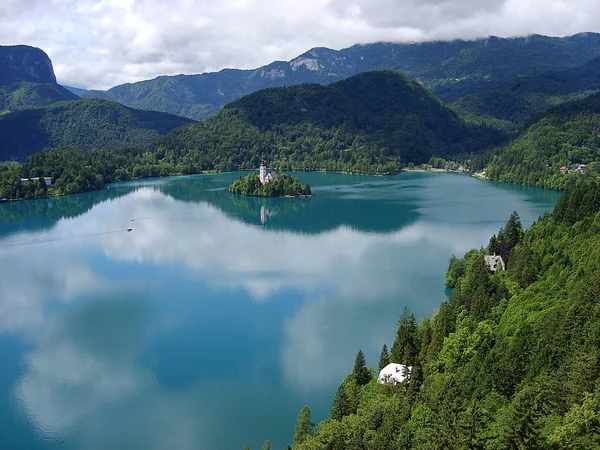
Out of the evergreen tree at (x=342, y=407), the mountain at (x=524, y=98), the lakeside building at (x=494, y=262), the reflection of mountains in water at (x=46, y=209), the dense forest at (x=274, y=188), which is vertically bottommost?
the evergreen tree at (x=342, y=407)

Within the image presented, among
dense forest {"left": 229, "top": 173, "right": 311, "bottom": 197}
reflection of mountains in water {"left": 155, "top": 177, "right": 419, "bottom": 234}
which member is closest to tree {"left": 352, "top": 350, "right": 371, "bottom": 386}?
reflection of mountains in water {"left": 155, "top": 177, "right": 419, "bottom": 234}

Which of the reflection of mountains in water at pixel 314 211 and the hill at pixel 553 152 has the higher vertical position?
the hill at pixel 553 152

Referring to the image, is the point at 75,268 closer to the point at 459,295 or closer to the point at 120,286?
the point at 120,286

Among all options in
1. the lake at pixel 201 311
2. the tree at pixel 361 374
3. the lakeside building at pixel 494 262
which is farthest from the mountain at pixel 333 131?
the tree at pixel 361 374

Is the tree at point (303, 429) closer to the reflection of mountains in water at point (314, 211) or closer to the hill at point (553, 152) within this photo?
the reflection of mountains in water at point (314, 211)

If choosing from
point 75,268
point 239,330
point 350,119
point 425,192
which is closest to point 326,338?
point 239,330

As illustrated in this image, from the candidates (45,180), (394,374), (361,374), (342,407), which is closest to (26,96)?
(45,180)
